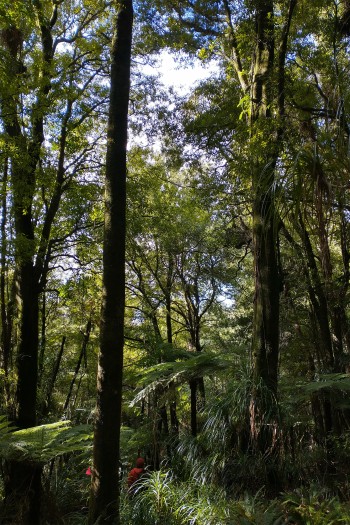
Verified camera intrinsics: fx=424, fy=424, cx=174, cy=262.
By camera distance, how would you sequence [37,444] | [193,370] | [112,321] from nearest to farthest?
[112,321], [37,444], [193,370]

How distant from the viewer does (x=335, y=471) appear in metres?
6.35

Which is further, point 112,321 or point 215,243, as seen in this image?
point 215,243

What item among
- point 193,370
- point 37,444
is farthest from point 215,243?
point 37,444

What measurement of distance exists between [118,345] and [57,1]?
25.2ft

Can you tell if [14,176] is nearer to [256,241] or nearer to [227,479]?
[256,241]

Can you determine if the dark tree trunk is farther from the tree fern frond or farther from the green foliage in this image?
the tree fern frond

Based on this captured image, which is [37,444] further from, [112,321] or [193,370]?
[193,370]

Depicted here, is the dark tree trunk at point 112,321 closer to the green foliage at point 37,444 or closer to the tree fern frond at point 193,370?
the green foliage at point 37,444

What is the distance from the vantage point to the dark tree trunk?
4809mm

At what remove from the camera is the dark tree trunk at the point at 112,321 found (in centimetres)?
481

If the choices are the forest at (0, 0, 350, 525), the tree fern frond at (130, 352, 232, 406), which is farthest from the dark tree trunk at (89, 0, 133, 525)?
the tree fern frond at (130, 352, 232, 406)

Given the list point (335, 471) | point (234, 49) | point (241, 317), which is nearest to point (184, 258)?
point (241, 317)

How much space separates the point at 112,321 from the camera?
5.04m

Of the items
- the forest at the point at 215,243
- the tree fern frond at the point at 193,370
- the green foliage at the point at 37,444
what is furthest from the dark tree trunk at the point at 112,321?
the tree fern frond at the point at 193,370
